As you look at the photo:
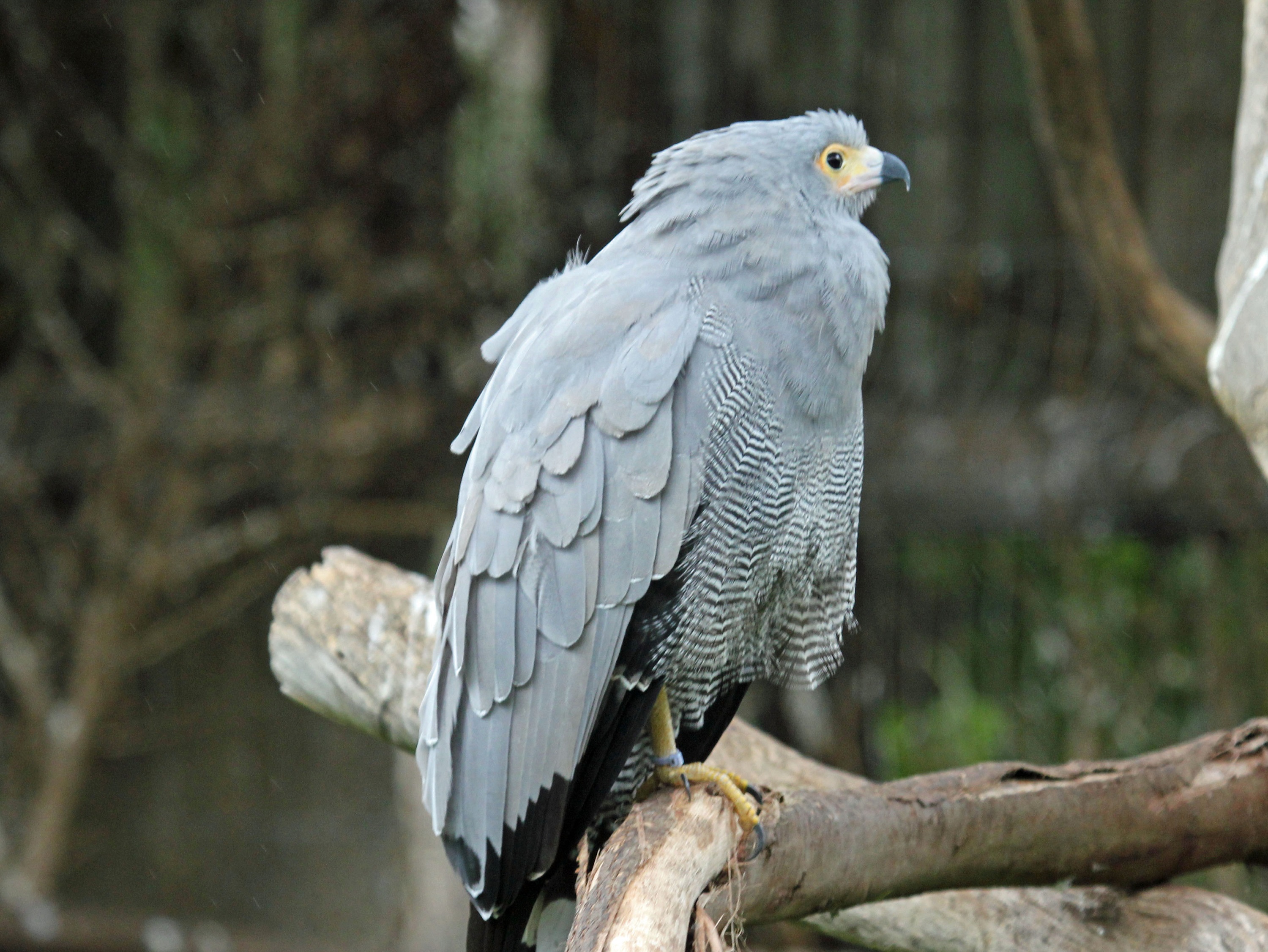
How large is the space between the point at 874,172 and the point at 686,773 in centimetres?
105

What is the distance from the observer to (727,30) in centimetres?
456

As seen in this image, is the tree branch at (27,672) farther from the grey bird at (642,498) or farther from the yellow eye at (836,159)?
the yellow eye at (836,159)

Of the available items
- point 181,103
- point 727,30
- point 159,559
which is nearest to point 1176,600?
point 727,30

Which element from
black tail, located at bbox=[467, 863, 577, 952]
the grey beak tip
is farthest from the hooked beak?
black tail, located at bbox=[467, 863, 577, 952]

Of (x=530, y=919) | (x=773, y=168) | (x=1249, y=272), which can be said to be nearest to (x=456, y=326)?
(x=773, y=168)

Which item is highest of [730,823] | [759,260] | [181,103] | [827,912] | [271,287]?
[181,103]

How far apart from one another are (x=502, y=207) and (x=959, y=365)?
62.2 inches

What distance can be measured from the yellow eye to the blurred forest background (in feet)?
6.40

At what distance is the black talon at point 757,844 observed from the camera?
197 centimetres

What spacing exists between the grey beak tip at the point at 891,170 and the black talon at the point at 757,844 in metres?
1.09

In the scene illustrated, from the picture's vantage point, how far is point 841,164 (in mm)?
2277

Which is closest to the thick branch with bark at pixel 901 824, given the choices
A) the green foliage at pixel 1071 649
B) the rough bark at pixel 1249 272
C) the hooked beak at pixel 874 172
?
the rough bark at pixel 1249 272

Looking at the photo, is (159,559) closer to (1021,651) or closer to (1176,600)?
(1021,651)

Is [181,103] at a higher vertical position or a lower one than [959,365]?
higher
